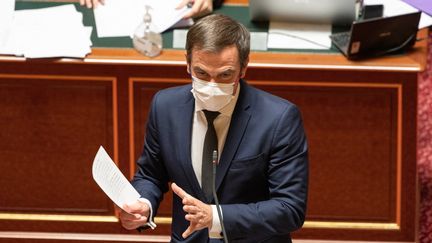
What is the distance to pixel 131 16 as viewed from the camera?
11.8ft

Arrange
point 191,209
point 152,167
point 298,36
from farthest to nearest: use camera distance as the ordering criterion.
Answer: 1. point 298,36
2. point 152,167
3. point 191,209

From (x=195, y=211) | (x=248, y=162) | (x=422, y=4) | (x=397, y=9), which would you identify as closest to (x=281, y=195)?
(x=248, y=162)

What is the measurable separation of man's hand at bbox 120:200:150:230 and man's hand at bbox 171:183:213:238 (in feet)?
0.41

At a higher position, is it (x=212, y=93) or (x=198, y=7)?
(x=212, y=93)

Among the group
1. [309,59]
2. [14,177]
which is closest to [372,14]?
[309,59]

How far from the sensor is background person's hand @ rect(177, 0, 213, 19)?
139 inches

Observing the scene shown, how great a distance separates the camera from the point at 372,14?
11.5 ft

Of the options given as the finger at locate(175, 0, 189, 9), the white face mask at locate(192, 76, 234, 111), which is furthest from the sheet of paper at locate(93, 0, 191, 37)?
the white face mask at locate(192, 76, 234, 111)

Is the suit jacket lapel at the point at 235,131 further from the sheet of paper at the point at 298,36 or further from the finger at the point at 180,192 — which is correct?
the sheet of paper at the point at 298,36

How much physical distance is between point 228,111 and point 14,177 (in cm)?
147

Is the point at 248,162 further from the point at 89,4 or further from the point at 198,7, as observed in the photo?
the point at 89,4

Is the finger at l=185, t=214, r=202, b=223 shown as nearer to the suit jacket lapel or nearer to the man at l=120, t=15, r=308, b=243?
the man at l=120, t=15, r=308, b=243

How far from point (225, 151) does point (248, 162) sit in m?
0.06

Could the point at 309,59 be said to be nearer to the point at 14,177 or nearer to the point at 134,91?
the point at 134,91
